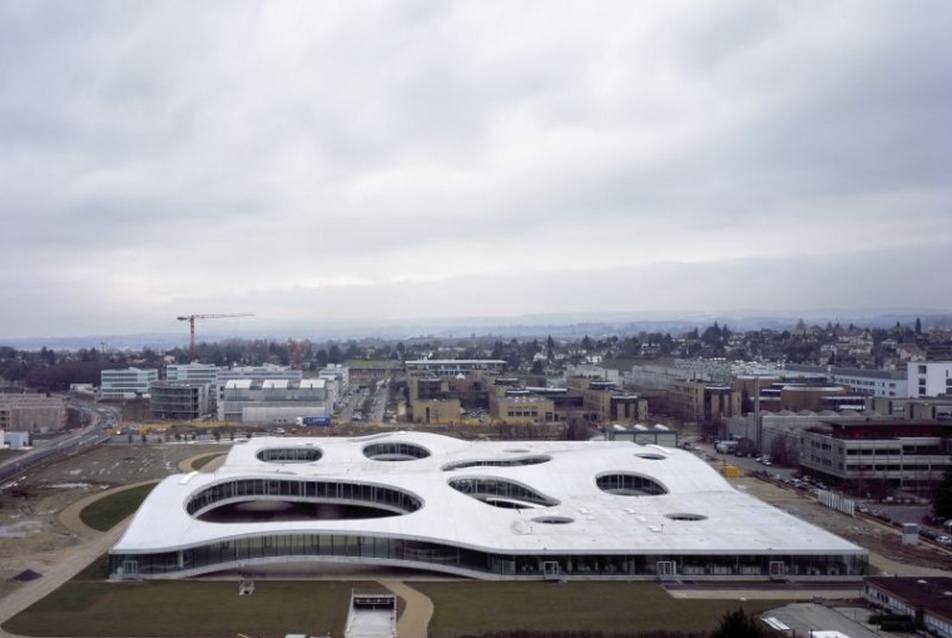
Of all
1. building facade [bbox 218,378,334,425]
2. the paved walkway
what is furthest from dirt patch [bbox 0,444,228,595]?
→ building facade [bbox 218,378,334,425]

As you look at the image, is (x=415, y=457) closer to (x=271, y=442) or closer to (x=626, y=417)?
(x=271, y=442)

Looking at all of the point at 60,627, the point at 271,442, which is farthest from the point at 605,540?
the point at 271,442

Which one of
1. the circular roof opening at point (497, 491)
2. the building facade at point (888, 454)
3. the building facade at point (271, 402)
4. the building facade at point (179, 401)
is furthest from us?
the building facade at point (179, 401)

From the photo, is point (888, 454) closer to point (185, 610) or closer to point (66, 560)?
point (185, 610)

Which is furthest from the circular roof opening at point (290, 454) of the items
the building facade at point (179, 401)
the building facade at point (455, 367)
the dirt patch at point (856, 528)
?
the building facade at point (455, 367)

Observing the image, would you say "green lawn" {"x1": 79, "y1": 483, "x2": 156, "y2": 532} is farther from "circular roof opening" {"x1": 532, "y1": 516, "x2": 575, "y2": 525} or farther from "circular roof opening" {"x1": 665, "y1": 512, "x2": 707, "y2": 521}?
"circular roof opening" {"x1": 665, "y1": 512, "x2": 707, "y2": 521}

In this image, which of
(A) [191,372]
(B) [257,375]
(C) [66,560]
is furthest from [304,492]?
(A) [191,372]

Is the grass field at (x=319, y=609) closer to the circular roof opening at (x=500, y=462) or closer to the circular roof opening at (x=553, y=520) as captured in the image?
the circular roof opening at (x=553, y=520)
